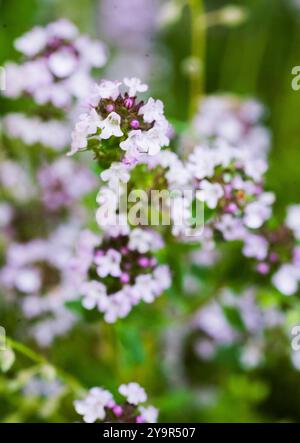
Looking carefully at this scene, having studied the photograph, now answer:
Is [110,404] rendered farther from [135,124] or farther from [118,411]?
[135,124]

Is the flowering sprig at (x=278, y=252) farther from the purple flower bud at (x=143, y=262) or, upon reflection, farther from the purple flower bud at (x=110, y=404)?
the purple flower bud at (x=110, y=404)

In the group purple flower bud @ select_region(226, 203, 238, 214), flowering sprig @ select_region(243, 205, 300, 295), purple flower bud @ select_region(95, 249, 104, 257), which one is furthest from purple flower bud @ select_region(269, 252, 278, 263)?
purple flower bud @ select_region(95, 249, 104, 257)

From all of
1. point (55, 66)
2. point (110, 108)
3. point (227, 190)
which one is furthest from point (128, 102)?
point (55, 66)

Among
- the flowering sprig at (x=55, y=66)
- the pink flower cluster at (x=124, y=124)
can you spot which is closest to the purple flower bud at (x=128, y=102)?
the pink flower cluster at (x=124, y=124)

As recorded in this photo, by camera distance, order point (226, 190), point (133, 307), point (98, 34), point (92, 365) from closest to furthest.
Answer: point (226, 190)
point (133, 307)
point (92, 365)
point (98, 34)

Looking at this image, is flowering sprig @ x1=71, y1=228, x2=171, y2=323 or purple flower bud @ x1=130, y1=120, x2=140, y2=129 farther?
flowering sprig @ x1=71, y1=228, x2=171, y2=323

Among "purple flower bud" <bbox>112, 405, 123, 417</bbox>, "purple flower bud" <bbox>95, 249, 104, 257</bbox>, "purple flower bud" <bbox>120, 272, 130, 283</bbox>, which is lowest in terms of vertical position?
"purple flower bud" <bbox>112, 405, 123, 417</bbox>

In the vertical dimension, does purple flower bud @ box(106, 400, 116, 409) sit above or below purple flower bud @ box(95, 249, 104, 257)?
below

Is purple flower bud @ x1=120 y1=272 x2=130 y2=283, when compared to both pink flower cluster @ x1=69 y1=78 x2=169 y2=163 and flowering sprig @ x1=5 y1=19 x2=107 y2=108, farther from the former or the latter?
flowering sprig @ x1=5 y1=19 x2=107 y2=108

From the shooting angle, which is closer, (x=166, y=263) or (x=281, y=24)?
(x=166, y=263)
